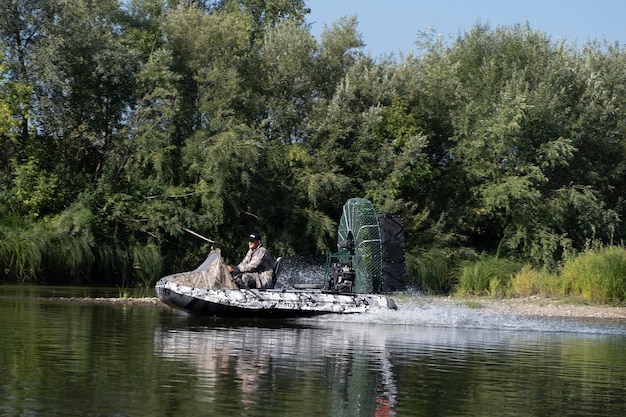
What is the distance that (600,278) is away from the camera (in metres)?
30.8

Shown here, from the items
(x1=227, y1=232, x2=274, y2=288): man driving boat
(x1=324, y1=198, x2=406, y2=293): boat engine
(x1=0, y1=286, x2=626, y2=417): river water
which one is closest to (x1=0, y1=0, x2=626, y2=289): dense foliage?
(x1=324, y1=198, x2=406, y2=293): boat engine

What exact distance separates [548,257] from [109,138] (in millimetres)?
17083

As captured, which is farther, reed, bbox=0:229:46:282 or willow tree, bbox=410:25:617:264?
willow tree, bbox=410:25:617:264

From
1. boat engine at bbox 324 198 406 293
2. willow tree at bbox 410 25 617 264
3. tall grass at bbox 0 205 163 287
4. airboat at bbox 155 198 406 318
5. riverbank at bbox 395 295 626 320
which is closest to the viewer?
airboat at bbox 155 198 406 318

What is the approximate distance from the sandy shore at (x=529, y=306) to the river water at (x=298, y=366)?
3.88 m

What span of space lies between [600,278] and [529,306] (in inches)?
96.3

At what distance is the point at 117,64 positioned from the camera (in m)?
40.2

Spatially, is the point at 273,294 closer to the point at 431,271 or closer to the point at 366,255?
the point at 366,255

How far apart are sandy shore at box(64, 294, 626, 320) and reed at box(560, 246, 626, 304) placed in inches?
29.4

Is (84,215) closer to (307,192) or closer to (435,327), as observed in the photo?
(307,192)

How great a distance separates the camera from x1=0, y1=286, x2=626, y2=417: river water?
11.1 meters

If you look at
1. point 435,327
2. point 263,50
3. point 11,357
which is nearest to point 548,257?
point 263,50

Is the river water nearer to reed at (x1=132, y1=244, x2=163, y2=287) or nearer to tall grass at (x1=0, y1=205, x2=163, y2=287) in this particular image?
tall grass at (x1=0, y1=205, x2=163, y2=287)

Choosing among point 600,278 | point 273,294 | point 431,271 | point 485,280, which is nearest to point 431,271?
point 431,271
